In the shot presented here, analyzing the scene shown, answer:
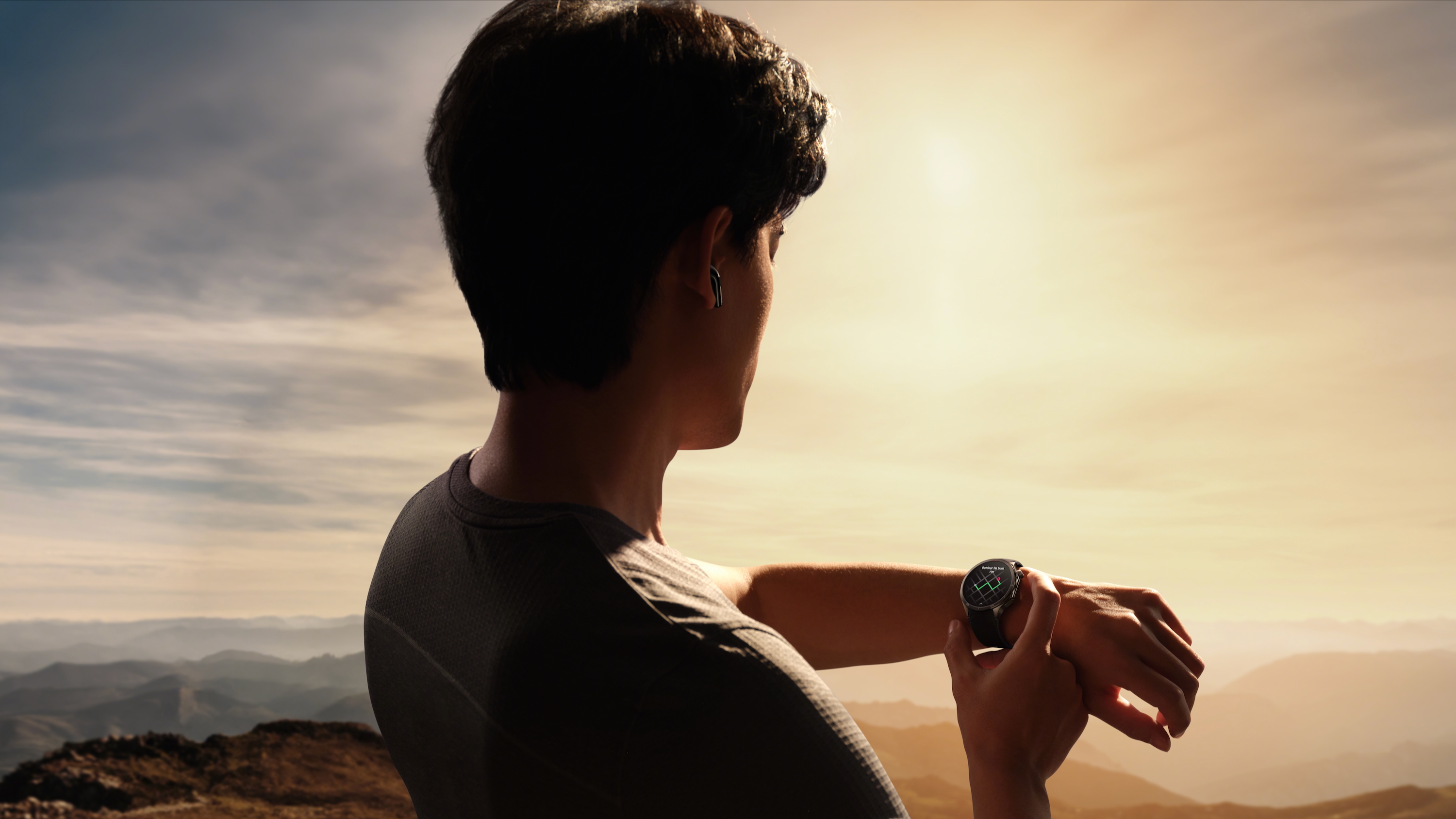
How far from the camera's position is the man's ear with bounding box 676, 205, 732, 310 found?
2.34 feet

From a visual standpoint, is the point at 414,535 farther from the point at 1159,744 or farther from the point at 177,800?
the point at 177,800

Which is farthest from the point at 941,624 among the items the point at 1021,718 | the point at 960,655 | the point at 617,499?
the point at 617,499

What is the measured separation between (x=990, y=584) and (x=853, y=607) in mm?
217

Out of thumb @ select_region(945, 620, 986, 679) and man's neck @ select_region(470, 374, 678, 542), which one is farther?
thumb @ select_region(945, 620, 986, 679)

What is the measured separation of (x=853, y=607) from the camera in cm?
119

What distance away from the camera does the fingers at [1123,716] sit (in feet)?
2.82

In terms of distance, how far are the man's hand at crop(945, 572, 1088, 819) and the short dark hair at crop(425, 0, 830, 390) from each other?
0.46 metres

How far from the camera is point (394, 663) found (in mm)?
730

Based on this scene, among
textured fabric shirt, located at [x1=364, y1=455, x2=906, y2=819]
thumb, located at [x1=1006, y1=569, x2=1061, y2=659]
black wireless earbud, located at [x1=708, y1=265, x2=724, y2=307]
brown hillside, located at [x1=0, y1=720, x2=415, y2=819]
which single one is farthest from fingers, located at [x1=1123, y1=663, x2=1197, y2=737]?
brown hillside, located at [x1=0, y1=720, x2=415, y2=819]

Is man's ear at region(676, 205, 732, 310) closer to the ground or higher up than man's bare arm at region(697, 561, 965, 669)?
higher up

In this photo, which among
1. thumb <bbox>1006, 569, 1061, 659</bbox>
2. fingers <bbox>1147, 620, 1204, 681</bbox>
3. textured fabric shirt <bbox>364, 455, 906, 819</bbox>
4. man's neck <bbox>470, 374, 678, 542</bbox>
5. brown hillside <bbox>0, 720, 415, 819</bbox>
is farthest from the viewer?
brown hillside <bbox>0, 720, 415, 819</bbox>

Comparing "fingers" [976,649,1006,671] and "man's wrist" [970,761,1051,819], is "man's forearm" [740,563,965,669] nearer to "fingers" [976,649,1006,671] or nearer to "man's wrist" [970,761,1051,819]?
"fingers" [976,649,1006,671]

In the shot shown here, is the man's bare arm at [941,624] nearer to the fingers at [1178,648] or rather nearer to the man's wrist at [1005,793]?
the fingers at [1178,648]

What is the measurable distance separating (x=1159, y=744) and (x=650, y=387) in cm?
62
